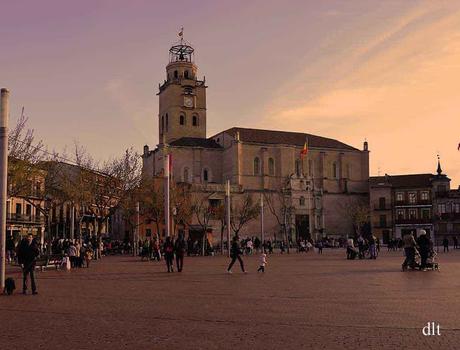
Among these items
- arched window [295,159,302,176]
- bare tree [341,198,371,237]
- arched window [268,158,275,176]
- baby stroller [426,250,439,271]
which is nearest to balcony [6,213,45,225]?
arched window [268,158,275,176]

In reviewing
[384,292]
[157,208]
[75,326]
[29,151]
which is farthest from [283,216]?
[75,326]

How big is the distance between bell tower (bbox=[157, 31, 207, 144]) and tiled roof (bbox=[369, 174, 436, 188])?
28.2m

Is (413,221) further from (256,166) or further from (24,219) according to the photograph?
(24,219)

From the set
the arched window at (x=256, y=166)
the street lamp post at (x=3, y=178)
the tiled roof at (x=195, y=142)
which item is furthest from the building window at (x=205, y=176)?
the street lamp post at (x=3, y=178)

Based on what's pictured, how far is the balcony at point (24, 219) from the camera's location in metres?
55.1

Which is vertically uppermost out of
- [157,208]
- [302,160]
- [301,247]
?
[302,160]

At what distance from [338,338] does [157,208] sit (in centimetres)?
4341

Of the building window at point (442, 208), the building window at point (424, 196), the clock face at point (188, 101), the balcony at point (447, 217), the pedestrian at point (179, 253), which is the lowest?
the pedestrian at point (179, 253)

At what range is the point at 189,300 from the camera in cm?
1249

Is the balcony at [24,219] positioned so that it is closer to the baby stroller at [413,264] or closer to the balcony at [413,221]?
the baby stroller at [413,264]

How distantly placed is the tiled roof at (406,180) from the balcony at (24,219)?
48.8 m

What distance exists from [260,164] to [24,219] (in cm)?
3492

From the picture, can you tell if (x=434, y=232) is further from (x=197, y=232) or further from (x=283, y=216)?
(x=197, y=232)

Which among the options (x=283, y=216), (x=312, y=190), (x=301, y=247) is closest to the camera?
(x=301, y=247)
